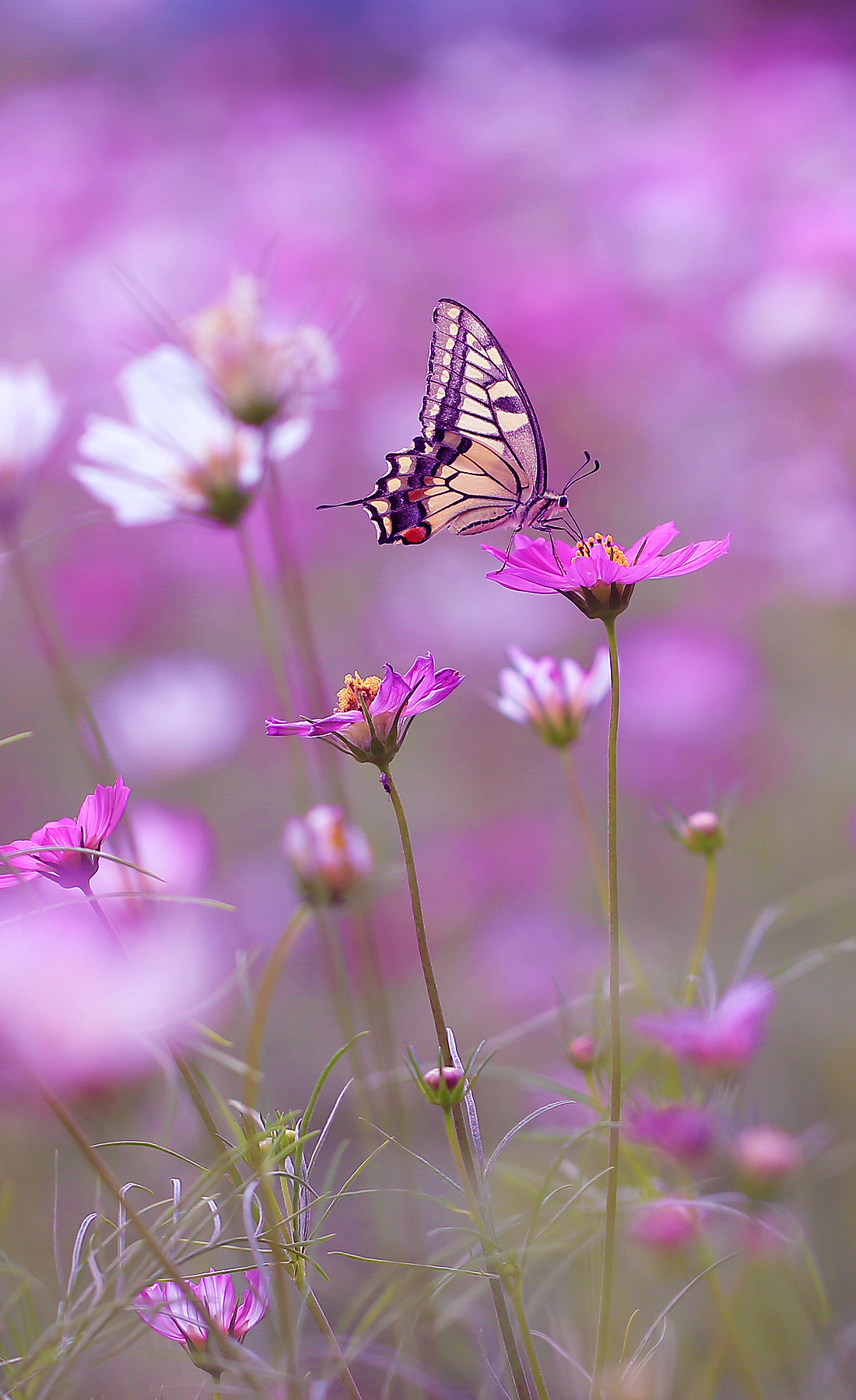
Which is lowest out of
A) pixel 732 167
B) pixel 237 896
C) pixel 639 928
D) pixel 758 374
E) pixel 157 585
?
pixel 639 928

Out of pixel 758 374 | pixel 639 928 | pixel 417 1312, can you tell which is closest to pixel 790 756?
pixel 639 928

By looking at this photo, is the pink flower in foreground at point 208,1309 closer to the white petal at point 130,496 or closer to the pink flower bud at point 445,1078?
the pink flower bud at point 445,1078

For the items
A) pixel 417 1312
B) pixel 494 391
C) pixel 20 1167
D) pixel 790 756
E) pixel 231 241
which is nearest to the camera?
pixel 417 1312

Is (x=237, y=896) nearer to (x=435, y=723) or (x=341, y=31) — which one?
(x=435, y=723)

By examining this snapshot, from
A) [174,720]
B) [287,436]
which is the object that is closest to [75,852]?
[287,436]

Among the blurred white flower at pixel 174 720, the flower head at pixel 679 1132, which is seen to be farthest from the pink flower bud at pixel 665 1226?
the blurred white flower at pixel 174 720

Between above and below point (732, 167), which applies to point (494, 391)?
below

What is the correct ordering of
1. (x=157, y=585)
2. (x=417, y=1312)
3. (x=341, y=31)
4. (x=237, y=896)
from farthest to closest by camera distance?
(x=341, y=31) → (x=157, y=585) → (x=237, y=896) → (x=417, y=1312)

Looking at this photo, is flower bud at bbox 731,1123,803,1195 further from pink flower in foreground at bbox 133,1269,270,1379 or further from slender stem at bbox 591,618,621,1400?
pink flower in foreground at bbox 133,1269,270,1379
